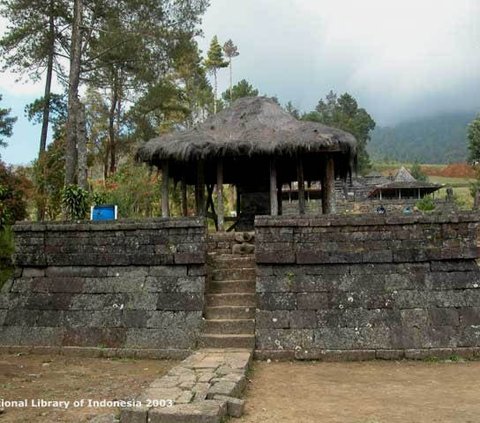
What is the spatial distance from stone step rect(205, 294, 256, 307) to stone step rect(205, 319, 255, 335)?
1.39ft

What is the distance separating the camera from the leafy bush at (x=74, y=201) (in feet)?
40.7

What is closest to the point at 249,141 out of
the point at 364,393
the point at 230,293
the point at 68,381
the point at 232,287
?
the point at 232,287

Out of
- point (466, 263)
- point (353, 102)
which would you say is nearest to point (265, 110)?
point (466, 263)

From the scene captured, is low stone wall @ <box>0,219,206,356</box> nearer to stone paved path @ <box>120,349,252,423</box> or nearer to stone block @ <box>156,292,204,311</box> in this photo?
stone block @ <box>156,292,204,311</box>

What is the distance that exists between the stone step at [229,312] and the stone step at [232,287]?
16.4 inches

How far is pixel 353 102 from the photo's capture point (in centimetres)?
6200

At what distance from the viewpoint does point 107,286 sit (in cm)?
758

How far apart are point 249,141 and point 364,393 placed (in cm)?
680

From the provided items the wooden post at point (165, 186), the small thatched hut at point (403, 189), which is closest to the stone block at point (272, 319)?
the wooden post at point (165, 186)

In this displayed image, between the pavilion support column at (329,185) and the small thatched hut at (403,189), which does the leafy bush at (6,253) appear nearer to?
the pavilion support column at (329,185)

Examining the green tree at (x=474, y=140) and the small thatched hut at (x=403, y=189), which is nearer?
the green tree at (x=474, y=140)

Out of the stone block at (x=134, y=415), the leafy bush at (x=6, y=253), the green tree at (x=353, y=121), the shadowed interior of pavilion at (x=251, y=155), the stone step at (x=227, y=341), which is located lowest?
the stone step at (x=227, y=341)

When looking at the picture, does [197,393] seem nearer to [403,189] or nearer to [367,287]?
[367,287]

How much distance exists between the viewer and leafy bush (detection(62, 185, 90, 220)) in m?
12.4
